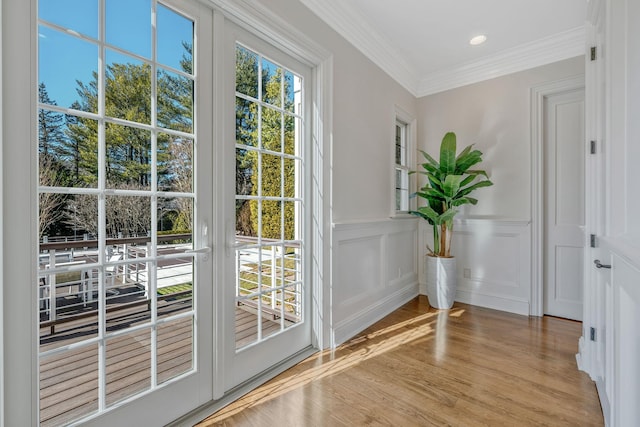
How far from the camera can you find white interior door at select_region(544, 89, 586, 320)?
9.86 ft

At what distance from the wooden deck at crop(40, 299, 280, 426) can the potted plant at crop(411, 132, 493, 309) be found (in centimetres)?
264

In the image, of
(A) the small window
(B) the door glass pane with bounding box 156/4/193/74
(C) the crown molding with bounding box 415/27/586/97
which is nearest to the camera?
(B) the door glass pane with bounding box 156/4/193/74

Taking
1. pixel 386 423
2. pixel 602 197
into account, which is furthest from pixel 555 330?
pixel 386 423

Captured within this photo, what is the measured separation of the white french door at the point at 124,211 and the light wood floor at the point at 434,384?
529 millimetres

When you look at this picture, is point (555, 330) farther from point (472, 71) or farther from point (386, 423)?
point (472, 71)

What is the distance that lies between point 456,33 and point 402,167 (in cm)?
145

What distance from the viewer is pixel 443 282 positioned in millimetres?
3299

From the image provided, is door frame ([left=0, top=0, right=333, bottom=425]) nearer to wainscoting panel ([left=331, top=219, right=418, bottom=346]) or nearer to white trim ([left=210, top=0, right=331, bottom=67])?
white trim ([left=210, top=0, right=331, bottom=67])

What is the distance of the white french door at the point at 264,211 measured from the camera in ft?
5.92

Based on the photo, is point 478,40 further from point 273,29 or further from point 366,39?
point 273,29

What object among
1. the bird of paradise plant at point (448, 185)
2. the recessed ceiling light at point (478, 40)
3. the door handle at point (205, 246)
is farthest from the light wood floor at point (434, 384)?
the recessed ceiling light at point (478, 40)

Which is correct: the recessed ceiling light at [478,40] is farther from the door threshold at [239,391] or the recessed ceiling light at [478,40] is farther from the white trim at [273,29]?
the door threshold at [239,391]

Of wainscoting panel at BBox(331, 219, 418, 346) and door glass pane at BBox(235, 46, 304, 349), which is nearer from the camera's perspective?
door glass pane at BBox(235, 46, 304, 349)

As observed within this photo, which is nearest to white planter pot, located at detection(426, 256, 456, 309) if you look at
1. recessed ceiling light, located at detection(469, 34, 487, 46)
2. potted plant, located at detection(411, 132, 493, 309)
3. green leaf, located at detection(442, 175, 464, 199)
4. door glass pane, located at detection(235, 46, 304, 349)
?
potted plant, located at detection(411, 132, 493, 309)
